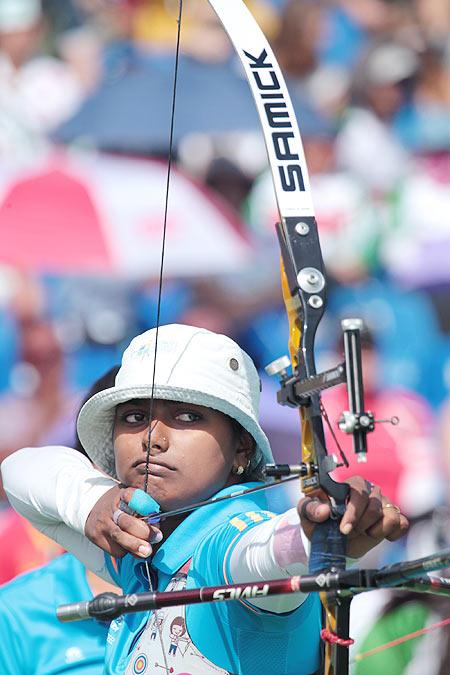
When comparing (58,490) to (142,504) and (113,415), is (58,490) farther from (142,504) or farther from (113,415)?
(142,504)

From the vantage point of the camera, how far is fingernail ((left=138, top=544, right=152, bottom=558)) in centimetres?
265

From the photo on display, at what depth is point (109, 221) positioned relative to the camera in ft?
24.6

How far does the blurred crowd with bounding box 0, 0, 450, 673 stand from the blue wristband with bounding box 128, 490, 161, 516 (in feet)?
11.1

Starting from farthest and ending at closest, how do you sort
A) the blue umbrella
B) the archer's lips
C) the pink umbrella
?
1. the blue umbrella
2. the pink umbrella
3. the archer's lips

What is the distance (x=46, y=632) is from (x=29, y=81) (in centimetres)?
633

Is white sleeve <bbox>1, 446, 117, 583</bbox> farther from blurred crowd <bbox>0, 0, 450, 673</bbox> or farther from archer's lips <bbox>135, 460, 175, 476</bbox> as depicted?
blurred crowd <bbox>0, 0, 450, 673</bbox>

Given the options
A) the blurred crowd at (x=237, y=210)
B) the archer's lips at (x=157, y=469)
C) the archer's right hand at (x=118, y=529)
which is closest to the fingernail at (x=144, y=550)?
the archer's right hand at (x=118, y=529)

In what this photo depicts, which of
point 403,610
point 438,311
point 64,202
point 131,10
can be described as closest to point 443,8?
point 131,10

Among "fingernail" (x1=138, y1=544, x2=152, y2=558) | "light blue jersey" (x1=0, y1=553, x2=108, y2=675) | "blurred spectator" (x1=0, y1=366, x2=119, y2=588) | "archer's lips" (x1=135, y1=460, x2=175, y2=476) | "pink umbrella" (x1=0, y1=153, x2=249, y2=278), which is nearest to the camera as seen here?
"fingernail" (x1=138, y1=544, x2=152, y2=558)

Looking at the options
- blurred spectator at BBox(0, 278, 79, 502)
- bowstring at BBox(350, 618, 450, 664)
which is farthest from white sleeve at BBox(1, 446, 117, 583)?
blurred spectator at BBox(0, 278, 79, 502)

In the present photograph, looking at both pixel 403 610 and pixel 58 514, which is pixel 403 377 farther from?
pixel 58 514

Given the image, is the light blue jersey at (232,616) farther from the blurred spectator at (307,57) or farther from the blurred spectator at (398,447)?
the blurred spectator at (307,57)

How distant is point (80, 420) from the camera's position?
307 centimetres

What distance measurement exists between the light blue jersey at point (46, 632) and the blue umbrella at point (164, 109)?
4558 millimetres
